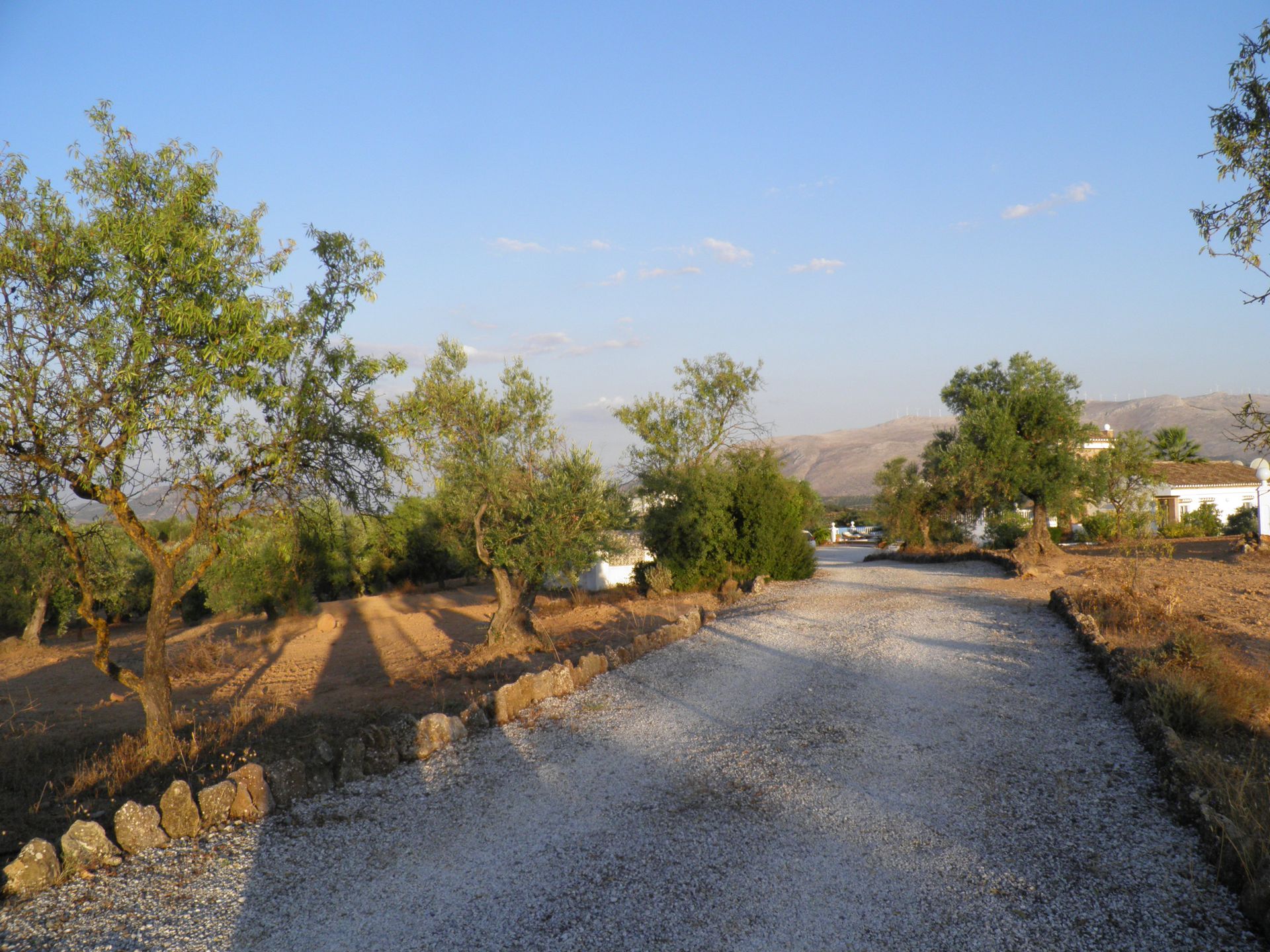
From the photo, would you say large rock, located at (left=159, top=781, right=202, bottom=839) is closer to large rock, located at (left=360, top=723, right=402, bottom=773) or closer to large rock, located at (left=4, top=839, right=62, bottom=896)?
large rock, located at (left=4, top=839, right=62, bottom=896)

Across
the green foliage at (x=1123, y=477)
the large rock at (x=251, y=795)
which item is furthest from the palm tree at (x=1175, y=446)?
the large rock at (x=251, y=795)

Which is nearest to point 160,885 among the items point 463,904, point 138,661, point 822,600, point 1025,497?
point 463,904

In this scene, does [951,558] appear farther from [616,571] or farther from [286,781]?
[286,781]

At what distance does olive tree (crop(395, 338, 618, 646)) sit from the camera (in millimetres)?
14055

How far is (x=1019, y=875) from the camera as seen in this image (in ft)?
14.2

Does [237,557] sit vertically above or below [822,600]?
above

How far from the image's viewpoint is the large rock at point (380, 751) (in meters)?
6.66

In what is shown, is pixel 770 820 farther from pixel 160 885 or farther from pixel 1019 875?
pixel 160 885

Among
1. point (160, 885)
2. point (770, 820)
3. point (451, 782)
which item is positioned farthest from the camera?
point (451, 782)

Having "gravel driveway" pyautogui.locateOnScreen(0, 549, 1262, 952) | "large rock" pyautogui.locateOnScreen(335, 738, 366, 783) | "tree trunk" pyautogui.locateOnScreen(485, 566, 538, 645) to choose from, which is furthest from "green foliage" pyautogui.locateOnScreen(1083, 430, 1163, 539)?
"large rock" pyautogui.locateOnScreen(335, 738, 366, 783)

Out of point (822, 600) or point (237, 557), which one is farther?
point (822, 600)

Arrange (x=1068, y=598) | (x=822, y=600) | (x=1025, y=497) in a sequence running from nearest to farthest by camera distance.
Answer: (x=1068, y=598), (x=822, y=600), (x=1025, y=497)

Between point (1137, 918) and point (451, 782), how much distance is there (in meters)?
4.81

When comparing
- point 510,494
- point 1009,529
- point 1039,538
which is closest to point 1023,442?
point 1039,538
